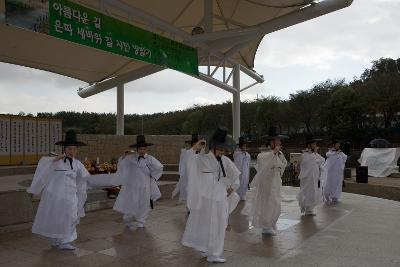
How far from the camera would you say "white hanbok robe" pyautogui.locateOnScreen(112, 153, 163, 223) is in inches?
310

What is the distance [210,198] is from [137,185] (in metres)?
2.75

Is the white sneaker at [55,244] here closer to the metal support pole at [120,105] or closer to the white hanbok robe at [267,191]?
the white hanbok robe at [267,191]

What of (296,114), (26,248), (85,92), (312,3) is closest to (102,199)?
(26,248)

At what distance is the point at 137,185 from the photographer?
7.98m

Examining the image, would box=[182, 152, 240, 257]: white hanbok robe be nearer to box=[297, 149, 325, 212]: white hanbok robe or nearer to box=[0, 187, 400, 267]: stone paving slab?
box=[0, 187, 400, 267]: stone paving slab

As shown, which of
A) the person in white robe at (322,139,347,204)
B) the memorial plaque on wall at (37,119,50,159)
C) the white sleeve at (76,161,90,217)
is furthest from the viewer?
the memorial plaque on wall at (37,119,50,159)

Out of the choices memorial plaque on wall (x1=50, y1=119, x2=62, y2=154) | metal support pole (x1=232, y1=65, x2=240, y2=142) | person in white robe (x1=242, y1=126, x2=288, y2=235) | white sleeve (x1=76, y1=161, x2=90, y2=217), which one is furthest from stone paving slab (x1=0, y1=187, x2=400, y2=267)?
metal support pole (x1=232, y1=65, x2=240, y2=142)

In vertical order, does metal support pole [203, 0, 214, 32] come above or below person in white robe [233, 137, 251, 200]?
above

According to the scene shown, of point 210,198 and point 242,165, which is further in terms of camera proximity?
point 242,165

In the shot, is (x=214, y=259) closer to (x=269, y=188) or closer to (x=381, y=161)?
(x=269, y=188)

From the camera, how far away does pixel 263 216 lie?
7.33 metres

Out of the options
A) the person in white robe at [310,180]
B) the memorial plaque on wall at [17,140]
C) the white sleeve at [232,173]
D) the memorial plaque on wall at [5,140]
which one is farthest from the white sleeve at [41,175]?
the memorial plaque on wall at [17,140]

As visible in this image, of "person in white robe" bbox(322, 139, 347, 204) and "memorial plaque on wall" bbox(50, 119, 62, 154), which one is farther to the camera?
"memorial plaque on wall" bbox(50, 119, 62, 154)

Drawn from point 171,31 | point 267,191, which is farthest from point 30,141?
point 267,191
